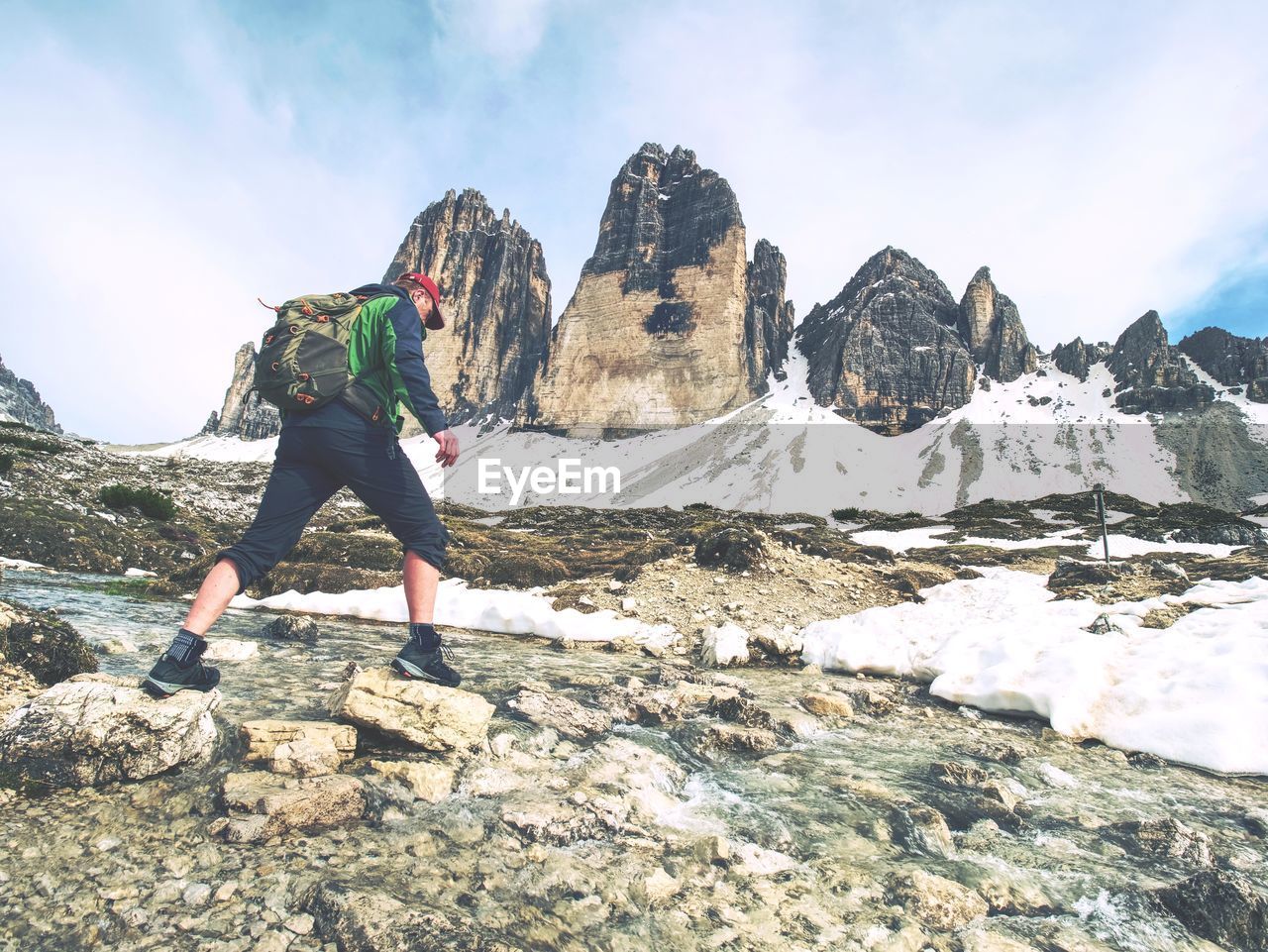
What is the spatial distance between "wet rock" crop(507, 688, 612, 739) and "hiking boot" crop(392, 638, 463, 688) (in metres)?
0.58

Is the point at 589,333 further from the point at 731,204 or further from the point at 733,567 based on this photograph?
the point at 733,567

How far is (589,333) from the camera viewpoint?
131m

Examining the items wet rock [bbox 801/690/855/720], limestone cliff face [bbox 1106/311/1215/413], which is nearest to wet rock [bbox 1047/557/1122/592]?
wet rock [bbox 801/690/855/720]

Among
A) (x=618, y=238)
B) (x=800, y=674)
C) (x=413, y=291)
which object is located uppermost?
(x=618, y=238)

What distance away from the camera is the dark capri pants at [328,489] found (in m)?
4.15

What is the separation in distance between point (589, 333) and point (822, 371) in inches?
2150

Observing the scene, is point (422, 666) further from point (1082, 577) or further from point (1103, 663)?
point (1082, 577)

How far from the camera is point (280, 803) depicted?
278 cm

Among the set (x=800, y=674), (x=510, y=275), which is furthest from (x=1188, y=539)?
(x=510, y=275)

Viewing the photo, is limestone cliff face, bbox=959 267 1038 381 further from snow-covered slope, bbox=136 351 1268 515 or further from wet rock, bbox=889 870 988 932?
wet rock, bbox=889 870 988 932

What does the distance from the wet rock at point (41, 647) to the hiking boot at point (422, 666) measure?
2.13 m

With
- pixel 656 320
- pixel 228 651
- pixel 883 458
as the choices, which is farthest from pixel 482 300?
pixel 228 651

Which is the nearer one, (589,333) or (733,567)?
(733,567)

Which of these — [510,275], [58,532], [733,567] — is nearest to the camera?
[733,567]
